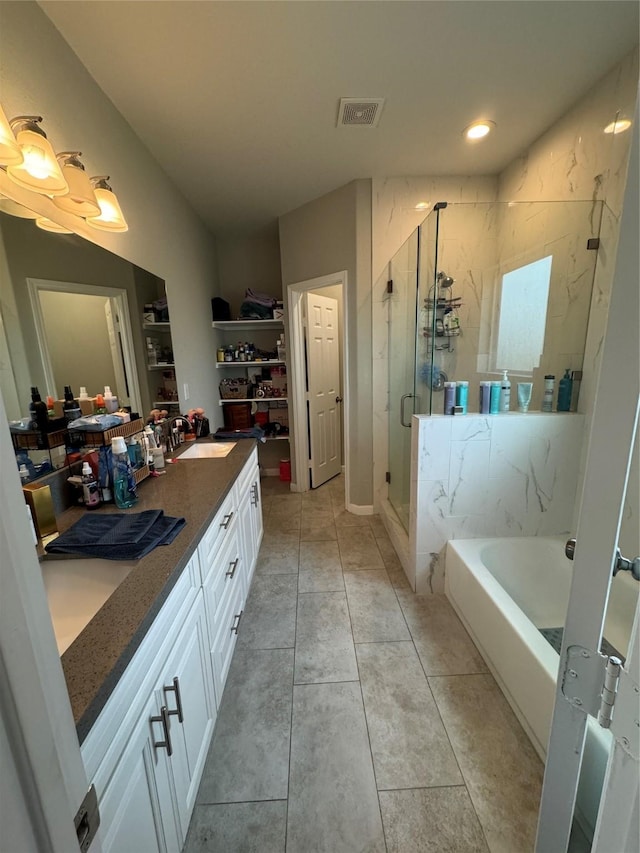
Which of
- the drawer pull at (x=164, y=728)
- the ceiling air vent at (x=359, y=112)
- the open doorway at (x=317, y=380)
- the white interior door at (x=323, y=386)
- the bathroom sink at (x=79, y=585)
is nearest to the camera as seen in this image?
the drawer pull at (x=164, y=728)

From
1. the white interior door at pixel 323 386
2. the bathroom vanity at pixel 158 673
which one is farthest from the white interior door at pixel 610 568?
the white interior door at pixel 323 386

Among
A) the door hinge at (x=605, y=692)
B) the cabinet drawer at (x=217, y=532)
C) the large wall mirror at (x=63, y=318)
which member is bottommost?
the cabinet drawer at (x=217, y=532)

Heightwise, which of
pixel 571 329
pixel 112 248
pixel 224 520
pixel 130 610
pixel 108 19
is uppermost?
pixel 108 19

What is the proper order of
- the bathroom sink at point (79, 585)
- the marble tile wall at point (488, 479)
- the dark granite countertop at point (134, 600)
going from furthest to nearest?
the marble tile wall at point (488, 479) < the bathroom sink at point (79, 585) < the dark granite countertop at point (134, 600)

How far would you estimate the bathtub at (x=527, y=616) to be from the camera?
0.92m

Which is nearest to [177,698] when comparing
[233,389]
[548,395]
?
[548,395]

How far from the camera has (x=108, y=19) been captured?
4.31 ft

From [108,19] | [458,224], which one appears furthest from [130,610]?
[458,224]

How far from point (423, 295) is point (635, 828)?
228 centimetres

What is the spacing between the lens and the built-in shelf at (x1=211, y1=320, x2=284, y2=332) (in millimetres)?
3471

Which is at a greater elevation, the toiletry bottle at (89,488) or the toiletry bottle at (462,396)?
the toiletry bottle at (462,396)

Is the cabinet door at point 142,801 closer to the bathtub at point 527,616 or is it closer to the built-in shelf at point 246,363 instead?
the bathtub at point 527,616

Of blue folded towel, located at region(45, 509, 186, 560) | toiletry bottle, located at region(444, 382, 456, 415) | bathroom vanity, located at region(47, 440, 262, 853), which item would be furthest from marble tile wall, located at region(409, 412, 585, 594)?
blue folded towel, located at region(45, 509, 186, 560)

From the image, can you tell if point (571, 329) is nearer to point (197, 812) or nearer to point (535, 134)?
point (535, 134)
